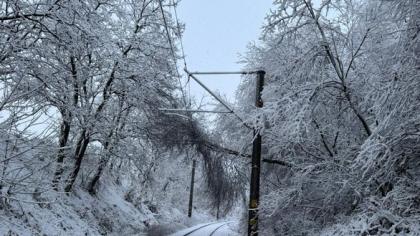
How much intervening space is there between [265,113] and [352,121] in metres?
2.73

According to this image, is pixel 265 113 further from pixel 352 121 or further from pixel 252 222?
pixel 252 222

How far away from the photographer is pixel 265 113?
7.42 meters

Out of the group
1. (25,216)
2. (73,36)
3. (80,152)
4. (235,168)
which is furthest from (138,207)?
(73,36)

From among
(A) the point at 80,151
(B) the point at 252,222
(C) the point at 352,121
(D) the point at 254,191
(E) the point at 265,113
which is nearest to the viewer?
(E) the point at 265,113

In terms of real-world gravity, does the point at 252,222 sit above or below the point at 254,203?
below

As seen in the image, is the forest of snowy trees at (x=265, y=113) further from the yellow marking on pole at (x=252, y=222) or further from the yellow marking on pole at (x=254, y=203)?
the yellow marking on pole at (x=252, y=222)

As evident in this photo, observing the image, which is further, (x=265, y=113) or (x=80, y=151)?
(x=80, y=151)

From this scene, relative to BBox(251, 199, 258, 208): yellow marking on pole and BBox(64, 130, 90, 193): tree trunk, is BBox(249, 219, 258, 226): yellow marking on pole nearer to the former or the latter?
BBox(251, 199, 258, 208): yellow marking on pole

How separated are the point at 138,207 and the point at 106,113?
11.3m

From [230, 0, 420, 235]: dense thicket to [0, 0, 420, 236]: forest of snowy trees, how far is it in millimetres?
41

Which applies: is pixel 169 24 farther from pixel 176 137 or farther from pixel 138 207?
pixel 138 207

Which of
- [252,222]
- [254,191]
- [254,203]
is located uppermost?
[254,191]

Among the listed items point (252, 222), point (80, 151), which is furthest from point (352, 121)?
point (80, 151)

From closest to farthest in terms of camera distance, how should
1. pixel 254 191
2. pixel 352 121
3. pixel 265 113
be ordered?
pixel 265 113
pixel 352 121
pixel 254 191
